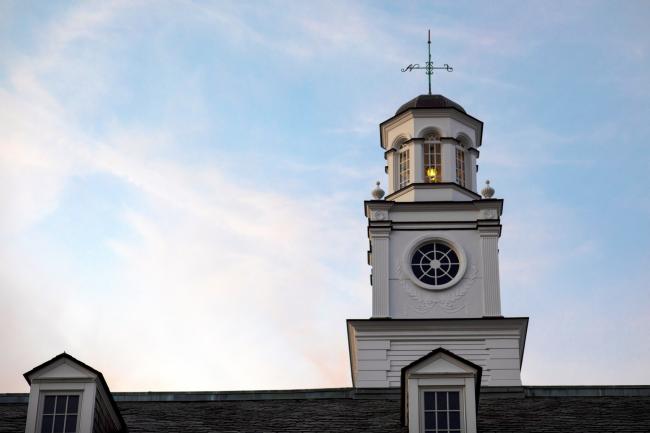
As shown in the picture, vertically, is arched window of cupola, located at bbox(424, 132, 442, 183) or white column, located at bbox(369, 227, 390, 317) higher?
arched window of cupola, located at bbox(424, 132, 442, 183)

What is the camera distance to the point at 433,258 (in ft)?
134

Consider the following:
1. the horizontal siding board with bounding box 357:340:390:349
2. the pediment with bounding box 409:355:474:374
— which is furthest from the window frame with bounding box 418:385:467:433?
the horizontal siding board with bounding box 357:340:390:349

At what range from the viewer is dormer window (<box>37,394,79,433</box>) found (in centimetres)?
2852

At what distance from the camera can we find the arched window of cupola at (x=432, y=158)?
42.8m

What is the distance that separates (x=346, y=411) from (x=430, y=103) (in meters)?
14.3

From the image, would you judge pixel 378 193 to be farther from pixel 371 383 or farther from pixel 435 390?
pixel 435 390

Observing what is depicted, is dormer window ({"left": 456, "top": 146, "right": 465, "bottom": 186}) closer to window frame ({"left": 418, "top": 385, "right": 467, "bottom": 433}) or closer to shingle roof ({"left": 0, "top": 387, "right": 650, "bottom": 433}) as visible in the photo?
shingle roof ({"left": 0, "top": 387, "right": 650, "bottom": 433})

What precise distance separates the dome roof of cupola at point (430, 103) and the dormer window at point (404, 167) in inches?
53.3

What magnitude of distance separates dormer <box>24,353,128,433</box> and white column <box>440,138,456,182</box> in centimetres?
1716

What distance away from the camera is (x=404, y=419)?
30125mm

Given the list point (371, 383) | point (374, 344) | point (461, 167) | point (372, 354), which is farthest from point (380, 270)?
point (461, 167)

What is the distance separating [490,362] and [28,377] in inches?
599

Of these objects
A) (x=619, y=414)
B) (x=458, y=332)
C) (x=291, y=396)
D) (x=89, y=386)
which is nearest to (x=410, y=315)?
(x=458, y=332)

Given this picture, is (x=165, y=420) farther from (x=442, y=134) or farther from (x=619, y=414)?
(x=442, y=134)
